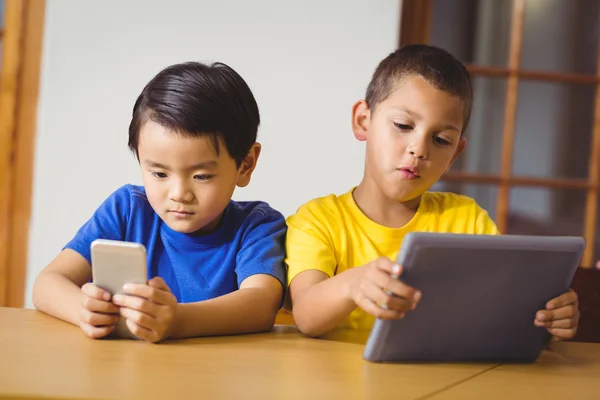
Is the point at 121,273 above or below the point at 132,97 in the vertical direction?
below

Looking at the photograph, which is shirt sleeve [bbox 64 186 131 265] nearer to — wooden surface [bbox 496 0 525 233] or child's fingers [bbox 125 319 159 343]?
child's fingers [bbox 125 319 159 343]

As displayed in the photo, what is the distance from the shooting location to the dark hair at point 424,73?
1.28m

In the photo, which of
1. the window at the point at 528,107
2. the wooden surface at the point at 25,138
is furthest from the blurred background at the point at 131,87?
the window at the point at 528,107

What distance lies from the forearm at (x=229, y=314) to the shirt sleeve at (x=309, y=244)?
2.7 inches

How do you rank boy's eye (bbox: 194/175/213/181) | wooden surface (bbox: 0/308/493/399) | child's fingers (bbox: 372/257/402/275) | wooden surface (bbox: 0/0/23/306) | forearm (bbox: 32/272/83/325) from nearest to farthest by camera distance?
wooden surface (bbox: 0/308/493/399) → child's fingers (bbox: 372/257/402/275) → forearm (bbox: 32/272/83/325) → boy's eye (bbox: 194/175/213/181) → wooden surface (bbox: 0/0/23/306)

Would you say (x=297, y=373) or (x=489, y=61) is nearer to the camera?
(x=297, y=373)

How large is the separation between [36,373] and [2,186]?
2403mm

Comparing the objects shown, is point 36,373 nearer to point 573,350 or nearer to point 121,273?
point 121,273

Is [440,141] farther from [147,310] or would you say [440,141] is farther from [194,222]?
[147,310]

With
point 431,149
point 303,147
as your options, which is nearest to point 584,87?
point 303,147

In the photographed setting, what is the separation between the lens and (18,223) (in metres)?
2.94

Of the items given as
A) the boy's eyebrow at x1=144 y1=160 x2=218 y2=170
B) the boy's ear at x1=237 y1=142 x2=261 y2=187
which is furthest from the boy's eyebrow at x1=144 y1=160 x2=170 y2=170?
the boy's ear at x1=237 y1=142 x2=261 y2=187

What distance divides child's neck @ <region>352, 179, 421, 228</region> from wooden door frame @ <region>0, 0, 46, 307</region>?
6.32 ft

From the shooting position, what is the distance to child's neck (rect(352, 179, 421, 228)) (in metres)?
Result: 1.37
